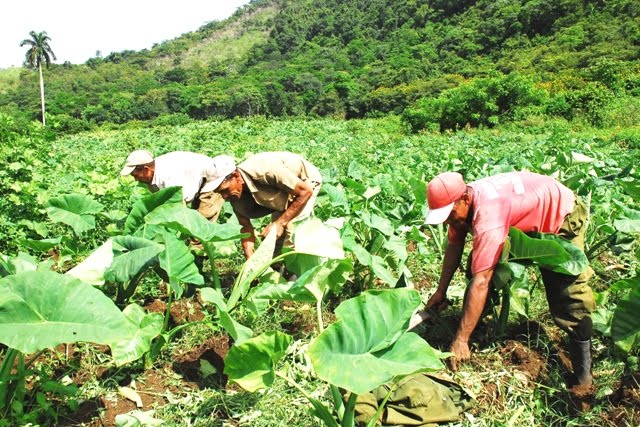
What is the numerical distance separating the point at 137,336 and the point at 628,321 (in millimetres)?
2164

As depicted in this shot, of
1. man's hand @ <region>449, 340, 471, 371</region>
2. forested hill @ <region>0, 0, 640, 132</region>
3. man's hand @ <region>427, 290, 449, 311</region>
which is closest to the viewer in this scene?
man's hand @ <region>449, 340, 471, 371</region>

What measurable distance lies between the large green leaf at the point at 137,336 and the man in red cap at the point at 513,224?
142 cm

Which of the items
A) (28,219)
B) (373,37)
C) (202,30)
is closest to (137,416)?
(28,219)

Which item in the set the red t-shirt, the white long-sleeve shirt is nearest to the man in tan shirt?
the white long-sleeve shirt

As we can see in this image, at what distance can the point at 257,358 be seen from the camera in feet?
6.06

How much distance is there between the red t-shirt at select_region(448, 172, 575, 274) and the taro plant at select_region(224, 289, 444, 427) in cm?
71

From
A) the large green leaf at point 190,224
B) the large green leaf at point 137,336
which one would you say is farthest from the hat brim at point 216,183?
the large green leaf at point 137,336

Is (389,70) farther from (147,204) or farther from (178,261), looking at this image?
(178,261)

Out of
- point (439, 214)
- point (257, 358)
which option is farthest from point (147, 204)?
point (439, 214)

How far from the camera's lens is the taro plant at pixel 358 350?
1584 millimetres

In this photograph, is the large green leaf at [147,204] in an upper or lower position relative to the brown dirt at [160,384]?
upper

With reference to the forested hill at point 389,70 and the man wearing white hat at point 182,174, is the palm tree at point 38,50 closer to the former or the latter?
the forested hill at point 389,70

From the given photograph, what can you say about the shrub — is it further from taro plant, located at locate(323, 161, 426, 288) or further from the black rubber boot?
the black rubber boot

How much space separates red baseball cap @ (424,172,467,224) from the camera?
2346mm
